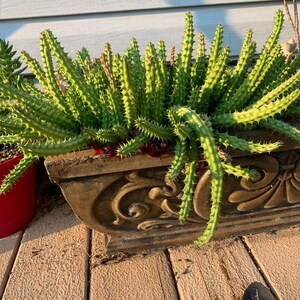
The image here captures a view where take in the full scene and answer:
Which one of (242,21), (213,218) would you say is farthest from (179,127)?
(242,21)

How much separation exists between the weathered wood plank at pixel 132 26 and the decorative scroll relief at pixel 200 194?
39.0 inches

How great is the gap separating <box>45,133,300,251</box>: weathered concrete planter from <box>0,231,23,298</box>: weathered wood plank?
0.32 meters

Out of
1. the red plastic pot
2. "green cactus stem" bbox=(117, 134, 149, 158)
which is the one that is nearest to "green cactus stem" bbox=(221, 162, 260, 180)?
"green cactus stem" bbox=(117, 134, 149, 158)

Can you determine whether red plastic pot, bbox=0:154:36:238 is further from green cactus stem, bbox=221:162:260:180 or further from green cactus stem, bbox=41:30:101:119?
green cactus stem, bbox=221:162:260:180

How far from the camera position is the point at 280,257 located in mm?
1046

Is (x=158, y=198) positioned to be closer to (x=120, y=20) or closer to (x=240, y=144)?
(x=240, y=144)

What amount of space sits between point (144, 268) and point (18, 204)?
52cm

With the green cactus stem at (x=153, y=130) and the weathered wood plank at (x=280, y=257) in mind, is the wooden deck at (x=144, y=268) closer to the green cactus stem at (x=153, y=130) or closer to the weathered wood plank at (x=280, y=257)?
the weathered wood plank at (x=280, y=257)

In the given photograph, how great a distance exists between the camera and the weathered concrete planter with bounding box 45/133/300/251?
2.97 ft

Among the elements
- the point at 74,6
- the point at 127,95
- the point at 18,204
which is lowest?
the point at 18,204

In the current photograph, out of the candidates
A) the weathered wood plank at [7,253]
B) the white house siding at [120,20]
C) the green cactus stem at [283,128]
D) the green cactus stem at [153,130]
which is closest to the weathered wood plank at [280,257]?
the green cactus stem at [283,128]

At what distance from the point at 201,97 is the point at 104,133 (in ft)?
1.02

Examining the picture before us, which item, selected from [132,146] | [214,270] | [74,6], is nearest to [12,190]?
[132,146]

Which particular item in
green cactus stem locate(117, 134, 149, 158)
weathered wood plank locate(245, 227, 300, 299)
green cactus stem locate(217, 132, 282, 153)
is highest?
green cactus stem locate(117, 134, 149, 158)
